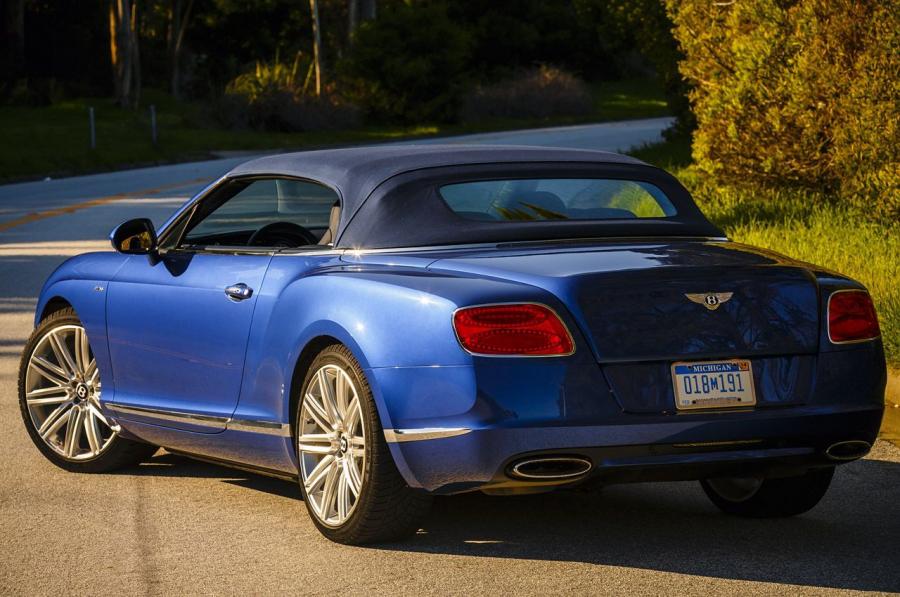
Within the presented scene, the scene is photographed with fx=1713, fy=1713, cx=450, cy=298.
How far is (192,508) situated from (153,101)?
64.0m

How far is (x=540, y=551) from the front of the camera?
20.1 feet

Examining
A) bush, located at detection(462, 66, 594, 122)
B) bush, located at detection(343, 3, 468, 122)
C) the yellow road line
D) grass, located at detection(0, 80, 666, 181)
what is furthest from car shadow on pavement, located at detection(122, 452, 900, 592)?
bush, located at detection(462, 66, 594, 122)

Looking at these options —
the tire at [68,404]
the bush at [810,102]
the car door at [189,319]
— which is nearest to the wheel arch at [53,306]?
the tire at [68,404]

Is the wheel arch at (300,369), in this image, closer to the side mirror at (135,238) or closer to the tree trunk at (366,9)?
the side mirror at (135,238)

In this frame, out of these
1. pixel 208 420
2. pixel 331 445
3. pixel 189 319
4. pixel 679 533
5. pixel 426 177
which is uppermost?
pixel 426 177

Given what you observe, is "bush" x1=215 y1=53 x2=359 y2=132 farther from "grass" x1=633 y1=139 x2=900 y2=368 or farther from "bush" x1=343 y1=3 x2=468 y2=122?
"grass" x1=633 y1=139 x2=900 y2=368

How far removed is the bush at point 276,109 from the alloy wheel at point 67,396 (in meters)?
45.7

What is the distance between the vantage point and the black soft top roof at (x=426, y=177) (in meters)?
6.49

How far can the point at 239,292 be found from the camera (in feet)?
22.1

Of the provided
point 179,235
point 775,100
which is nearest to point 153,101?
point 775,100

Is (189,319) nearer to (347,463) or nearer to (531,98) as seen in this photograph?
(347,463)

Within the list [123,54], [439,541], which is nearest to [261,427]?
[439,541]

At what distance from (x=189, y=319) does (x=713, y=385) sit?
91.4 inches

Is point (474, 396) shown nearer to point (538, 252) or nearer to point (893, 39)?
point (538, 252)
